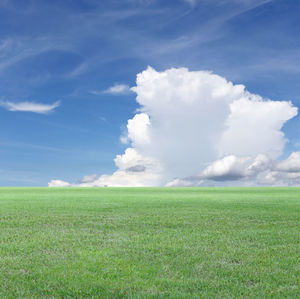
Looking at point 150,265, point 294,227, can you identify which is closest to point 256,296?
point 150,265

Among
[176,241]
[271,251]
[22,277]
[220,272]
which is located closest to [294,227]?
[271,251]

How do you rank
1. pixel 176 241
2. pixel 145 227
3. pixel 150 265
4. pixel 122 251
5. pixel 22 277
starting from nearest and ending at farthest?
pixel 22 277, pixel 150 265, pixel 122 251, pixel 176 241, pixel 145 227

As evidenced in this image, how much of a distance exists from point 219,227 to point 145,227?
340 centimetres

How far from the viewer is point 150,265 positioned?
8.85 m

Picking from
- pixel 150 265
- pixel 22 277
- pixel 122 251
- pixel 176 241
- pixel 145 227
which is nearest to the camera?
pixel 22 277

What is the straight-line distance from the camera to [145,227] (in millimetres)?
14797

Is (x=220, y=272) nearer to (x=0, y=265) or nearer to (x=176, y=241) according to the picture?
(x=176, y=241)

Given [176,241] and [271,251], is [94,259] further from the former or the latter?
[271,251]

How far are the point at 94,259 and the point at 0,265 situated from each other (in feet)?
8.52

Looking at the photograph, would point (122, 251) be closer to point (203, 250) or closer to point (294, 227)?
point (203, 250)

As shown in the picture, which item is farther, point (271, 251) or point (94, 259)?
point (271, 251)

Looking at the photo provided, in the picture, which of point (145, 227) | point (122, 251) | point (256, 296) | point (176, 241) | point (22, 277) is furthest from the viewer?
point (145, 227)

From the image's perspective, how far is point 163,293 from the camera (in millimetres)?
6867

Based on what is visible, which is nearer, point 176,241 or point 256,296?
point 256,296
